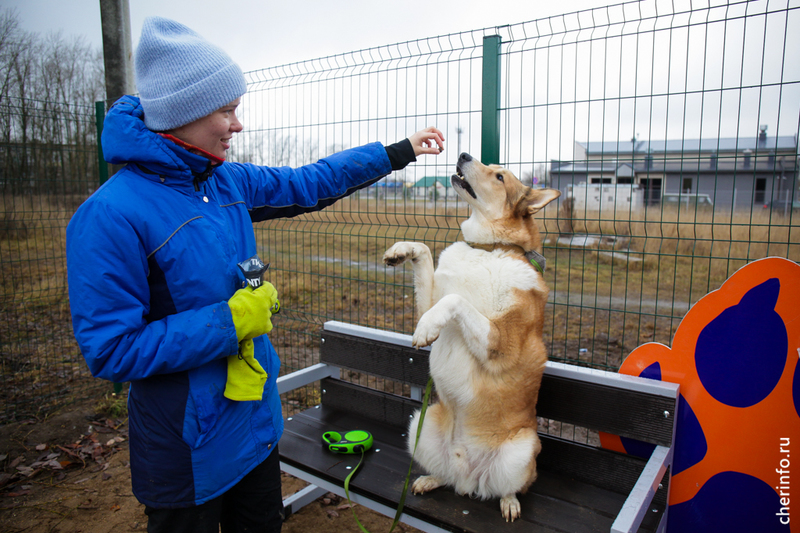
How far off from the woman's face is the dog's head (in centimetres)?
128

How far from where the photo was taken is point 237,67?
60.9 inches

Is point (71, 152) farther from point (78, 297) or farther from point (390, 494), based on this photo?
point (390, 494)

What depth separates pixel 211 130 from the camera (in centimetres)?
152

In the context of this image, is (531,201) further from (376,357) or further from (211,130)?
(211,130)

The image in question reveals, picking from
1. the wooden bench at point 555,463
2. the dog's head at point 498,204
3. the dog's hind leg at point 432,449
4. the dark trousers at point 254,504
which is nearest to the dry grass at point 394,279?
the dog's head at point 498,204

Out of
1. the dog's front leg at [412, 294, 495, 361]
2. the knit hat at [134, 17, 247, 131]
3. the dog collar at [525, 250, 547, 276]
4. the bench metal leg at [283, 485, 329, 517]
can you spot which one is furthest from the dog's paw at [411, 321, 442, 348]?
the bench metal leg at [283, 485, 329, 517]

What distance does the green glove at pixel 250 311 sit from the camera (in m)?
1.46

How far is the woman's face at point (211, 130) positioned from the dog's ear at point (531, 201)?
1.49 meters

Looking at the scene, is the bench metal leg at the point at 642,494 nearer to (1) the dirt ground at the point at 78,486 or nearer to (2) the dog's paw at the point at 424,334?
(2) the dog's paw at the point at 424,334

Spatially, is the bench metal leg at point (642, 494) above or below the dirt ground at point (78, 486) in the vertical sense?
above

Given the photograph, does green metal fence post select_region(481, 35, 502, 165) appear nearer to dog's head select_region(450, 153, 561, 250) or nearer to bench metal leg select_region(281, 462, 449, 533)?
dog's head select_region(450, 153, 561, 250)

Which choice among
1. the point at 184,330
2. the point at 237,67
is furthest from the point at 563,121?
the point at 184,330

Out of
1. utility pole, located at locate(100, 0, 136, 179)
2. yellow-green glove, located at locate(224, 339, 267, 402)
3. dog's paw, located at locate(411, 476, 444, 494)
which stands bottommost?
dog's paw, located at locate(411, 476, 444, 494)

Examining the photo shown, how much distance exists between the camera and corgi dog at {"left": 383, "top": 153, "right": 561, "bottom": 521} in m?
2.02
